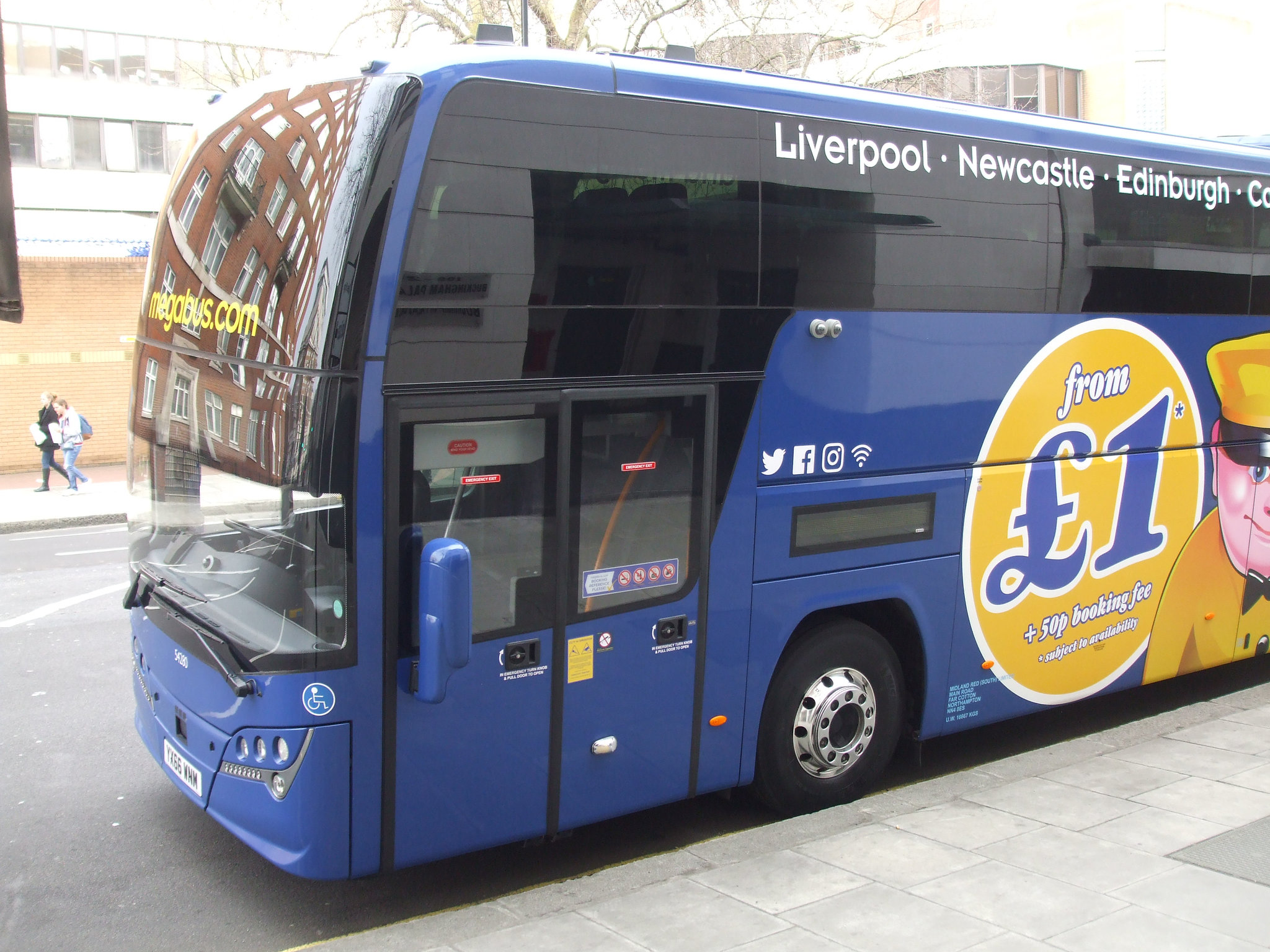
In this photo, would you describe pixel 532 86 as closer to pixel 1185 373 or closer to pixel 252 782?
pixel 252 782

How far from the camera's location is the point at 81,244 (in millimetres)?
26344

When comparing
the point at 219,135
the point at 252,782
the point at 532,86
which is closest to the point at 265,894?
the point at 252,782

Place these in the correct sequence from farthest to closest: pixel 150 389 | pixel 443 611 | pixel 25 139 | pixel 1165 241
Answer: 1. pixel 25 139
2. pixel 1165 241
3. pixel 150 389
4. pixel 443 611

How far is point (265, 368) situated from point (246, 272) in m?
0.46

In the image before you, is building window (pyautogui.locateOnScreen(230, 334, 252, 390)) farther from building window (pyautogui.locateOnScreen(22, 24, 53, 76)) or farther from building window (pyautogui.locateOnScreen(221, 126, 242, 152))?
building window (pyautogui.locateOnScreen(22, 24, 53, 76))

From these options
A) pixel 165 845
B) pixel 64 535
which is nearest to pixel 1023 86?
pixel 64 535

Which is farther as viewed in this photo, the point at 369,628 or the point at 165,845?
the point at 165,845

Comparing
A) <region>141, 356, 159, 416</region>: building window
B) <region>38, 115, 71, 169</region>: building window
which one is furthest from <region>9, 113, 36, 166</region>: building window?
<region>141, 356, 159, 416</region>: building window

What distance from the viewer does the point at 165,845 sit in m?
5.73

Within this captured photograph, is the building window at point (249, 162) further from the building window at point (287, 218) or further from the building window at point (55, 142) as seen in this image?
the building window at point (55, 142)

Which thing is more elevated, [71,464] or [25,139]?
[25,139]

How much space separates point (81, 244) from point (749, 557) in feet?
83.7

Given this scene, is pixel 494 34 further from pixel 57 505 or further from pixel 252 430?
pixel 57 505

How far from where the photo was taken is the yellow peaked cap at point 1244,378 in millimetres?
7590
